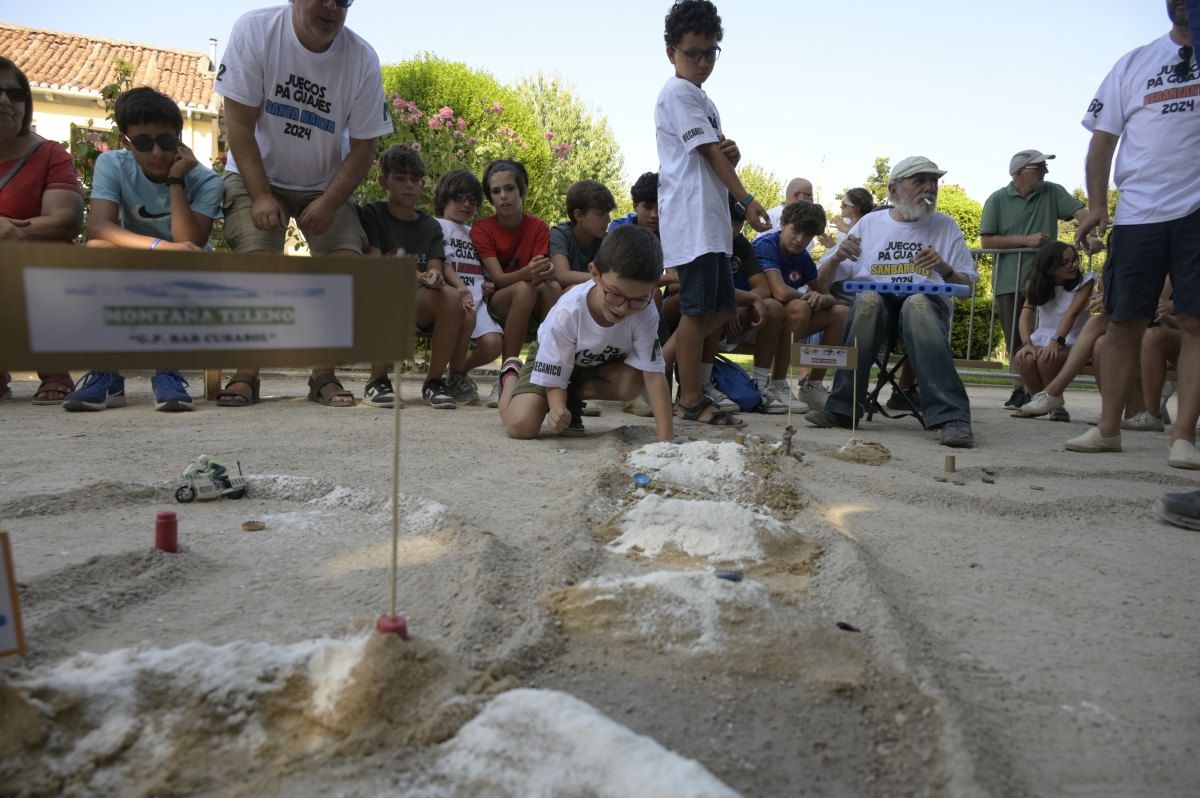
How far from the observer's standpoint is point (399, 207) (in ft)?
17.4

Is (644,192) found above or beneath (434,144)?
beneath

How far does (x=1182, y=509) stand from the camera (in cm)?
275

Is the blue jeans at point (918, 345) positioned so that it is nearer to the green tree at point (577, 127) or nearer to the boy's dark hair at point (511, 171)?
the boy's dark hair at point (511, 171)

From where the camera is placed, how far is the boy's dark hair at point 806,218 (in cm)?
574

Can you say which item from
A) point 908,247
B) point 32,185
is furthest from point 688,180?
point 32,185

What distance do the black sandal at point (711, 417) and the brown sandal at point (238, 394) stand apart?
7.54ft

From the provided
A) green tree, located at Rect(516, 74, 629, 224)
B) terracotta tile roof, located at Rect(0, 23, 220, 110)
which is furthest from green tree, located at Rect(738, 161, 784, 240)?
terracotta tile roof, located at Rect(0, 23, 220, 110)

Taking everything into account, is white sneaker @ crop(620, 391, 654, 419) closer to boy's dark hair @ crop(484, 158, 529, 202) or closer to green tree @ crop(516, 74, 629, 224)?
boy's dark hair @ crop(484, 158, 529, 202)

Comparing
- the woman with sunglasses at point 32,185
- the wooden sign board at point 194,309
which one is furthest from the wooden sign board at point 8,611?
the woman with sunglasses at point 32,185

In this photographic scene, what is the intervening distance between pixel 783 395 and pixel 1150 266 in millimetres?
2503

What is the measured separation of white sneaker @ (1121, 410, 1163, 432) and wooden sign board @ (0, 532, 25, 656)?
18.9ft

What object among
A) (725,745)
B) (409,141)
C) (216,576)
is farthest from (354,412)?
(409,141)

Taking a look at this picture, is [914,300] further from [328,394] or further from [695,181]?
[328,394]

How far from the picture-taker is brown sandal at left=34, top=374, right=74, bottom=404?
4645 mm
